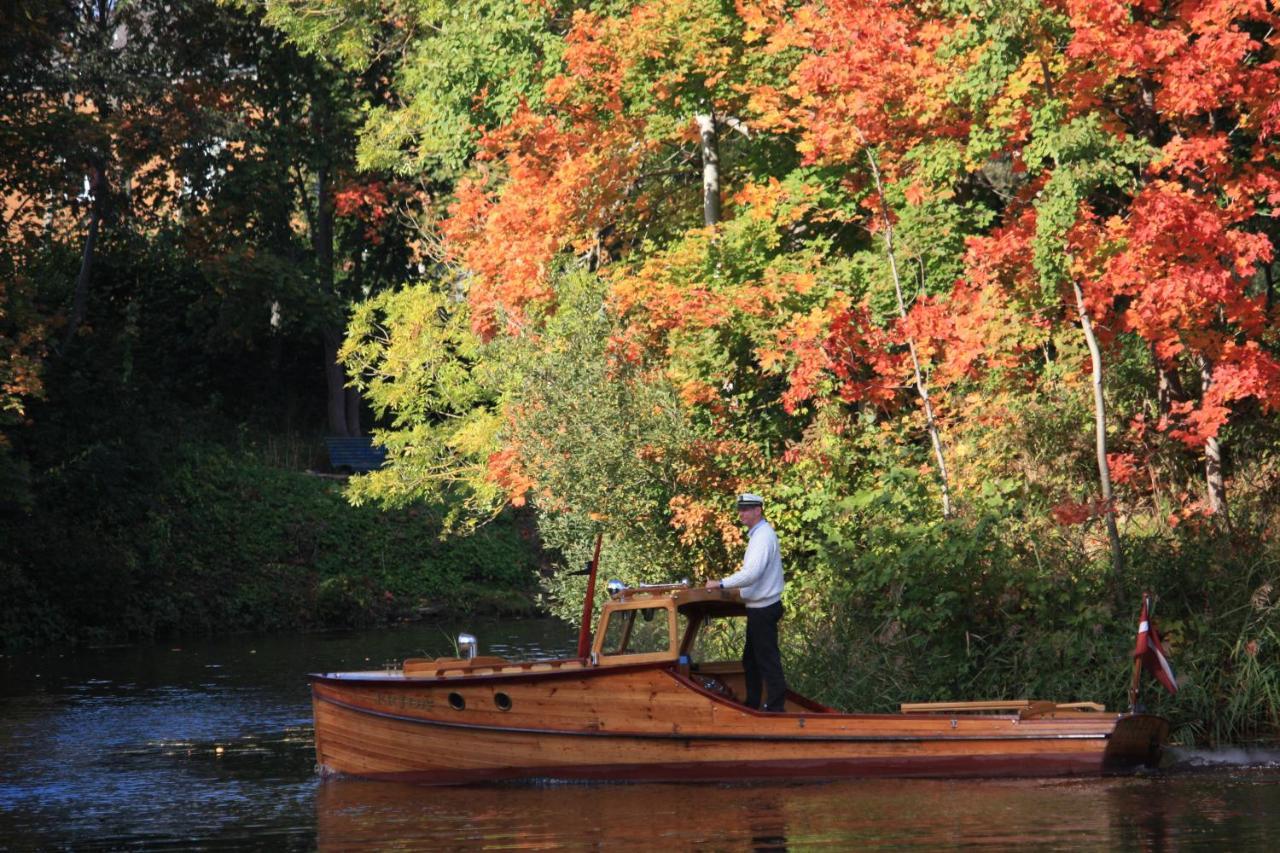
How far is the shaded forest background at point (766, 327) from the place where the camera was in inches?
706

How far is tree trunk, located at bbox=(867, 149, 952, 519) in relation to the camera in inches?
797

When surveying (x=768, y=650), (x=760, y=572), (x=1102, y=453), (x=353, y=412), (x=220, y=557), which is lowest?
(x=768, y=650)

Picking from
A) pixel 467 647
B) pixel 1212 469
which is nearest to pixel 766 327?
pixel 1212 469

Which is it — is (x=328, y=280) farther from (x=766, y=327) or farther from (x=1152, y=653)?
(x=1152, y=653)

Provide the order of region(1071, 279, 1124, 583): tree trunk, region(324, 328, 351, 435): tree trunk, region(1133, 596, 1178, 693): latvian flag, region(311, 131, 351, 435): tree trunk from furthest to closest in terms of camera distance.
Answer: region(324, 328, 351, 435): tree trunk → region(311, 131, 351, 435): tree trunk → region(1071, 279, 1124, 583): tree trunk → region(1133, 596, 1178, 693): latvian flag

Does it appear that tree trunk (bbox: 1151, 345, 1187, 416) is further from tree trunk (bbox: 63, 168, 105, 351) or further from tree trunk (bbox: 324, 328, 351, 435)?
tree trunk (bbox: 324, 328, 351, 435)

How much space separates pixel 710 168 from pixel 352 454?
54.9ft

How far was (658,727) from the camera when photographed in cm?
1573

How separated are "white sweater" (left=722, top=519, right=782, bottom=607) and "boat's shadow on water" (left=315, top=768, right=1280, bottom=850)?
1619 millimetres

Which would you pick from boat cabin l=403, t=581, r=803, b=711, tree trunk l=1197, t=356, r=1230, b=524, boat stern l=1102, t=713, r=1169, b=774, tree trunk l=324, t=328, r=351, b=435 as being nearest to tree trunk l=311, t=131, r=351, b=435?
tree trunk l=324, t=328, r=351, b=435

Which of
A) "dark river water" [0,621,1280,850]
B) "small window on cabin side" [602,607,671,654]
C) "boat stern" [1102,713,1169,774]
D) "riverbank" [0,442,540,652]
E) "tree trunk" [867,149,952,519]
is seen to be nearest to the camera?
"dark river water" [0,621,1280,850]

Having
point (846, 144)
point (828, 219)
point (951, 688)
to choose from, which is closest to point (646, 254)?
point (828, 219)

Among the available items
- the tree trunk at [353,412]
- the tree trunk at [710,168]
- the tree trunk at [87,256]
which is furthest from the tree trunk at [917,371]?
the tree trunk at [353,412]

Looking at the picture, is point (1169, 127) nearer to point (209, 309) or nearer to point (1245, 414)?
point (1245, 414)
